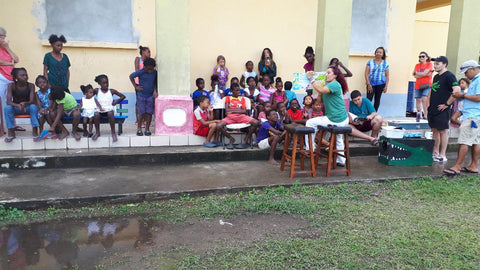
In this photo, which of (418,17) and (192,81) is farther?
(418,17)

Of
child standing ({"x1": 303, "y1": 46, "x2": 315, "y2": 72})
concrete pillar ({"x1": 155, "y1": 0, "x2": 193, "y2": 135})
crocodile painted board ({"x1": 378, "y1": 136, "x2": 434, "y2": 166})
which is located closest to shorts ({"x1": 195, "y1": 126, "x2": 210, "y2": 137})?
concrete pillar ({"x1": 155, "y1": 0, "x2": 193, "y2": 135})

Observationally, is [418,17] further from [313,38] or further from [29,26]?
[29,26]

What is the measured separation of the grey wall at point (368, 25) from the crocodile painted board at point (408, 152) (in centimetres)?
478

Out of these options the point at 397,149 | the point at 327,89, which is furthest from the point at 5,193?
the point at 397,149

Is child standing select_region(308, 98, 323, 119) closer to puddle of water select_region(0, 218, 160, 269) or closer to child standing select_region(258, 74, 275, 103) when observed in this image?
child standing select_region(258, 74, 275, 103)

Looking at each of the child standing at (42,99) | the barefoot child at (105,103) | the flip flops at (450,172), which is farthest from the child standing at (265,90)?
the child standing at (42,99)

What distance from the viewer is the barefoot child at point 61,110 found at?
617 centimetres

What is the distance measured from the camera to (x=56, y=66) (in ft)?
22.2

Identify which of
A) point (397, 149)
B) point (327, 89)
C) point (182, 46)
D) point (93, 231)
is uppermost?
point (182, 46)

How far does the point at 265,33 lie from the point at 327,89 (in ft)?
15.0

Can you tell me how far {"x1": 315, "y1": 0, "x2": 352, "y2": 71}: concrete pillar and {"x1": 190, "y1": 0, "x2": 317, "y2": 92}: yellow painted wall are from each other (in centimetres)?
248

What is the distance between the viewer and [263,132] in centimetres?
671

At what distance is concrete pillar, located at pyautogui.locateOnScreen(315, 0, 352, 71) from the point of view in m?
7.26

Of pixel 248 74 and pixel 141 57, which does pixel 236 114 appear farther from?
pixel 141 57
